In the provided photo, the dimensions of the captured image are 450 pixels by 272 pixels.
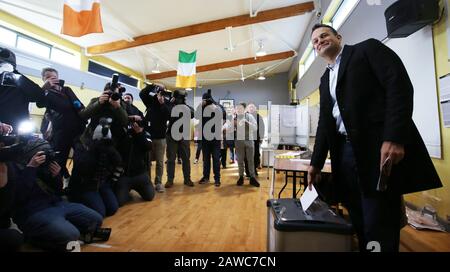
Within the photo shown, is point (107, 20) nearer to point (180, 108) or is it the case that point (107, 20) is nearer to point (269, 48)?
point (180, 108)

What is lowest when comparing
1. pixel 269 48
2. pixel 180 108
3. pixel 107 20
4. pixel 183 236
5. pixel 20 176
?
pixel 183 236

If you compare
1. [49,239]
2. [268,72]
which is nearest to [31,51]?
[49,239]

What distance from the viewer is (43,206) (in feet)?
4.43

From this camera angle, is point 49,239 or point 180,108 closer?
point 49,239

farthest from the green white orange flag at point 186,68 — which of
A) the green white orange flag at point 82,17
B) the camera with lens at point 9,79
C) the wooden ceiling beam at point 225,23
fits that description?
the camera with lens at point 9,79

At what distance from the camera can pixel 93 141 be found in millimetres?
1835

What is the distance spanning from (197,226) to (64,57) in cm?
581

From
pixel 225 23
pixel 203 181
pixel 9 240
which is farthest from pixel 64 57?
pixel 9 240

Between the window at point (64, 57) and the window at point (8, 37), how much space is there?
842mm

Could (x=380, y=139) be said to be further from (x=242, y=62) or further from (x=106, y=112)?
(x=242, y=62)

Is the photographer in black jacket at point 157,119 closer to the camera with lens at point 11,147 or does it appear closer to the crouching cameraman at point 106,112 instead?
the crouching cameraman at point 106,112

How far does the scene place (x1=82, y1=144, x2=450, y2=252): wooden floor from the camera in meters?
1.39

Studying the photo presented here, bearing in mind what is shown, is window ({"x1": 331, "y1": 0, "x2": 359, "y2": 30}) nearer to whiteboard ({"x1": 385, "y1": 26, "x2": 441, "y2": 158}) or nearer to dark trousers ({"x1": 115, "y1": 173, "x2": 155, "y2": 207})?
whiteboard ({"x1": 385, "y1": 26, "x2": 441, "y2": 158})

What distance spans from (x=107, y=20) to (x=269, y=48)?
4.35m
